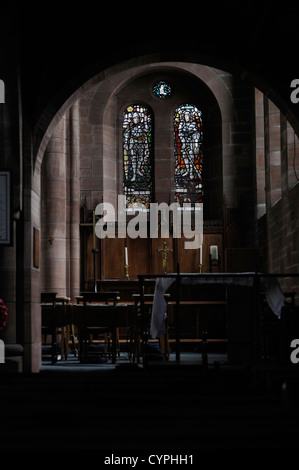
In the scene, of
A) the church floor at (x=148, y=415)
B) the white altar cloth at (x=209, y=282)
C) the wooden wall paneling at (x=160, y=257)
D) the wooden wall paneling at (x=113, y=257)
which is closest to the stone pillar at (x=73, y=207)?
the wooden wall paneling at (x=113, y=257)

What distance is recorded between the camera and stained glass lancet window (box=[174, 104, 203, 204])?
15.2 m

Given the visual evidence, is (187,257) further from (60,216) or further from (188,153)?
(188,153)

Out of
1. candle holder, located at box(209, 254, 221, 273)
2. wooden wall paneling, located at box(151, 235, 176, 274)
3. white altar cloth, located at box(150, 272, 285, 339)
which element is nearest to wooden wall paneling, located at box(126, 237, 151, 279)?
wooden wall paneling, located at box(151, 235, 176, 274)

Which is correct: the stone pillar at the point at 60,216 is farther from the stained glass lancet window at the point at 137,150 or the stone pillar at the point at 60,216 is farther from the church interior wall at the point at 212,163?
the stained glass lancet window at the point at 137,150

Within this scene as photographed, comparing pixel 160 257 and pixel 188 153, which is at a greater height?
pixel 188 153

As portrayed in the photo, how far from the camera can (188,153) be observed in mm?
15383

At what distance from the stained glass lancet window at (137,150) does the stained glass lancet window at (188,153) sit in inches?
22.0

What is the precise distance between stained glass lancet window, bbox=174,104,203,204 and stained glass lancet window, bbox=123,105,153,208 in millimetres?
559

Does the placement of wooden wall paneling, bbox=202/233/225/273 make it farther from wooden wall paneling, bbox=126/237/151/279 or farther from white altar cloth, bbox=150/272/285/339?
white altar cloth, bbox=150/272/285/339

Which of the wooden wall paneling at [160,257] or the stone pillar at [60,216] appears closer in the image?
the stone pillar at [60,216]

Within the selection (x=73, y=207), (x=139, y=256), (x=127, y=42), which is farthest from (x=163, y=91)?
(x=127, y=42)

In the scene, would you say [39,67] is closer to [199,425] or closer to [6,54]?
[6,54]

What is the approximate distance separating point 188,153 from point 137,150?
106 cm

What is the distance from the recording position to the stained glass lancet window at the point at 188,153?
15.2 m
